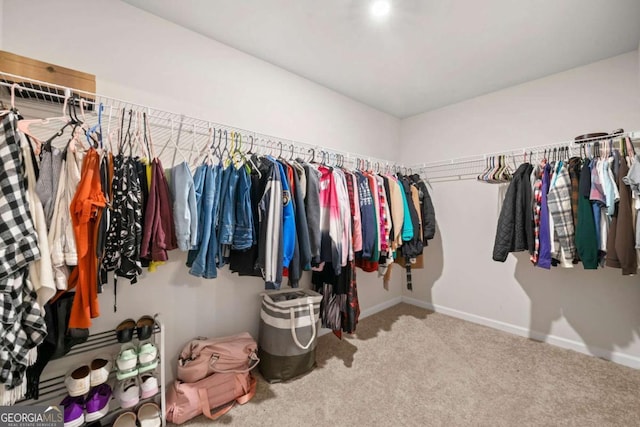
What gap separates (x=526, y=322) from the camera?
8.00 ft

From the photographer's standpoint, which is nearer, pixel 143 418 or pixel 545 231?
pixel 143 418

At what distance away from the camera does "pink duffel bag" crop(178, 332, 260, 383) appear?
5.20 ft

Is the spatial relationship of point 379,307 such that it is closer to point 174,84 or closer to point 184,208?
point 184,208

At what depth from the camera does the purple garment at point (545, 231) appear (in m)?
1.86

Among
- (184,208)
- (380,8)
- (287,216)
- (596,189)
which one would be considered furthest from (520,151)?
(184,208)

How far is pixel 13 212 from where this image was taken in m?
0.94

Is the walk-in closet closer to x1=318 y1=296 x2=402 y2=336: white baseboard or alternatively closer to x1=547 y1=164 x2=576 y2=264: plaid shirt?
x1=547 y1=164 x2=576 y2=264: plaid shirt

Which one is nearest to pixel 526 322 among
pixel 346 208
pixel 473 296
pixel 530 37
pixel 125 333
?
pixel 473 296

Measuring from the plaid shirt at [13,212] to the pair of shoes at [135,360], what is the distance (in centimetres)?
65

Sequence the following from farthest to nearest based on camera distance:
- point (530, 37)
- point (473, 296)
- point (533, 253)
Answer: point (473, 296), point (533, 253), point (530, 37)

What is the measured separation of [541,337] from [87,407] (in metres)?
3.25

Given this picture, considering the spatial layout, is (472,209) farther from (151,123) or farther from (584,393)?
(151,123)

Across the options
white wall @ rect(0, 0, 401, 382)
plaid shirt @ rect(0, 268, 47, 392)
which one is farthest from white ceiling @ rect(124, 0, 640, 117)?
plaid shirt @ rect(0, 268, 47, 392)

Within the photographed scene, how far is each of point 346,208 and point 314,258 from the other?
0.44 metres
